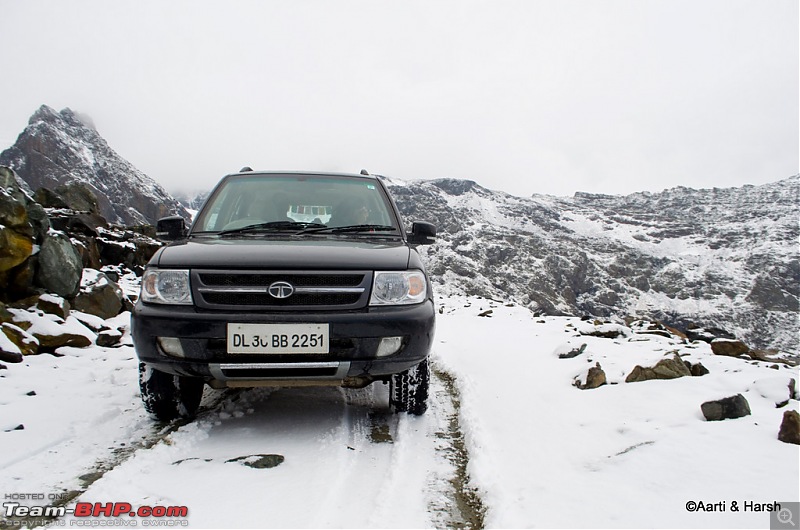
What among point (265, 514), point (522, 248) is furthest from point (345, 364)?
point (522, 248)

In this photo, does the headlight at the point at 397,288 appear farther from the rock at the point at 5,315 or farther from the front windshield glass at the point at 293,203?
the rock at the point at 5,315

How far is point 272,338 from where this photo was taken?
2754 mm

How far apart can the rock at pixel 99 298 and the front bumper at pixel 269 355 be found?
4.82 metres

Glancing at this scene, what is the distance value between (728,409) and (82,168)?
213086 millimetres

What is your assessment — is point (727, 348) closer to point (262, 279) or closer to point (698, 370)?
point (698, 370)

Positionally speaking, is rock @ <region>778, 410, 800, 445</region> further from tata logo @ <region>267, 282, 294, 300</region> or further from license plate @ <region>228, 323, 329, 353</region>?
tata logo @ <region>267, 282, 294, 300</region>

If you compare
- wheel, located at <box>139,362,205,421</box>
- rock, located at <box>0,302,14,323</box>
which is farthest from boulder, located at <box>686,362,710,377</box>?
rock, located at <box>0,302,14,323</box>

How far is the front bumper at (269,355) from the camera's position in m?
2.76

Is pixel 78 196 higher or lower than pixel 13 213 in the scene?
higher

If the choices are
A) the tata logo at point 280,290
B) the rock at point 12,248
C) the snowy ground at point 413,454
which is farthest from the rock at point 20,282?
the tata logo at point 280,290

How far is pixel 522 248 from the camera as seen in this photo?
184750 millimetres

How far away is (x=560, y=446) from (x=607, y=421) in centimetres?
50

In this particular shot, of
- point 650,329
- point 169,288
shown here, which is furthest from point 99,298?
point 650,329

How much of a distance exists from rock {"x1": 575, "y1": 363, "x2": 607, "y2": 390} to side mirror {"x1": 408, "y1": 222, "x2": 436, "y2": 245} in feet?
5.72
